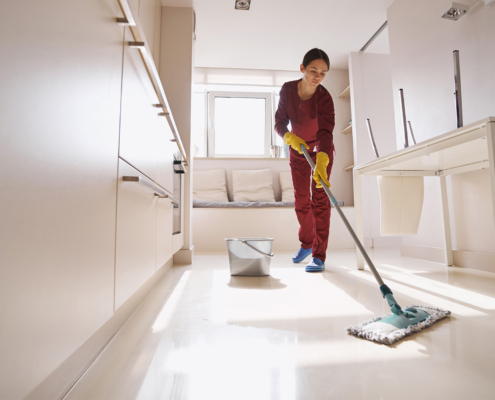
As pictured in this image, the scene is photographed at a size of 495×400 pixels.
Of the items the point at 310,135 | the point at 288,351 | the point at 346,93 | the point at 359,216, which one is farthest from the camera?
the point at 346,93

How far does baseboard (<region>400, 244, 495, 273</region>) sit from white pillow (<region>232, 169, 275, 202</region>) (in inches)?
72.6

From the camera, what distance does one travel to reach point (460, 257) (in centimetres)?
204

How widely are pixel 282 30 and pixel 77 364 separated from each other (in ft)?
12.4

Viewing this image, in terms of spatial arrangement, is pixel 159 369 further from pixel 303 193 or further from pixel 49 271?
pixel 303 193

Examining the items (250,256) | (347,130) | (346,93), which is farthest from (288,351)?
(346,93)

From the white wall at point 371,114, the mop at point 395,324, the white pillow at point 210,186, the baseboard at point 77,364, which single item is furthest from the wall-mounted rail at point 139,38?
the white wall at point 371,114

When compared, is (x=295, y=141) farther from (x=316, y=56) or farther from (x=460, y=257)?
(x=460, y=257)

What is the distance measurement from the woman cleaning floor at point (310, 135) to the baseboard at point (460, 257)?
888mm

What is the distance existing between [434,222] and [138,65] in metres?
2.37

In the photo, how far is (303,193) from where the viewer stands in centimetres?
233

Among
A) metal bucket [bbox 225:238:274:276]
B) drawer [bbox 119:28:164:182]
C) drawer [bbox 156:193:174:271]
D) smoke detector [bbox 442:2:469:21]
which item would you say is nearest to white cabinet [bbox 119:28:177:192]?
drawer [bbox 119:28:164:182]

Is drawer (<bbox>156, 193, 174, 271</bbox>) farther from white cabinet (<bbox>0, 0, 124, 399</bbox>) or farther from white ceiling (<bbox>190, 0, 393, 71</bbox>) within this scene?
white ceiling (<bbox>190, 0, 393, 71</bbox>)

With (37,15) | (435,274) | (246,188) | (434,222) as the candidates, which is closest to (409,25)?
(434,222)

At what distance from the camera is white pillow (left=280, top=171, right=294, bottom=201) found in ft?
13.2
